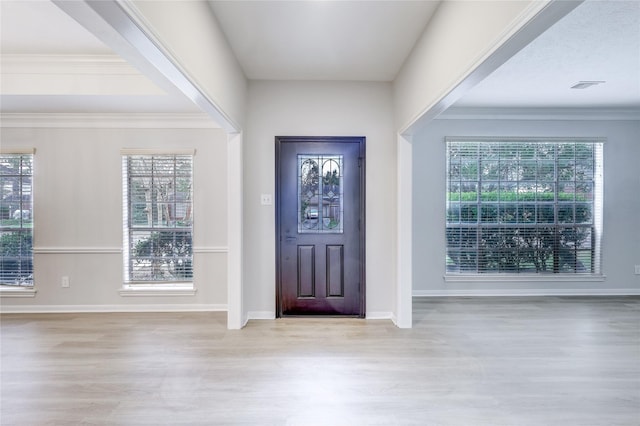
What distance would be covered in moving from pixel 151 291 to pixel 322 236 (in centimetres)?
225

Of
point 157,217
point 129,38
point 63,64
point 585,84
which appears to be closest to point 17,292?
point 157,217

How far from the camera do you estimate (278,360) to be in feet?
8.89

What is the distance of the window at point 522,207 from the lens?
468 centimetres

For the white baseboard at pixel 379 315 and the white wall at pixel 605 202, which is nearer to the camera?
the white baseboard at pixel 379 315

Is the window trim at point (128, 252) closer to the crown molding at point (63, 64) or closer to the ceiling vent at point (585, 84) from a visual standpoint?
the crown molding at point (63, 64)

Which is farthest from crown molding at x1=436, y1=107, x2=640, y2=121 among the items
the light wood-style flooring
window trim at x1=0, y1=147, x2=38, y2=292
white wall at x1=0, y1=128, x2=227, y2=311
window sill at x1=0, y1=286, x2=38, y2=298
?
window sill at x1=0, y1=286, x2=38, y2=298

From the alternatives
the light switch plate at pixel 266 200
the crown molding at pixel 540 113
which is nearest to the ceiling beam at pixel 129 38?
the light switch plate at pixel 266 200

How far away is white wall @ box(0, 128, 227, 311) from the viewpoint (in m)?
3.94

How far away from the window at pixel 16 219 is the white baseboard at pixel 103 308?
0.30 m

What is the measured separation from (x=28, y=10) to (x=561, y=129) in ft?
20.0

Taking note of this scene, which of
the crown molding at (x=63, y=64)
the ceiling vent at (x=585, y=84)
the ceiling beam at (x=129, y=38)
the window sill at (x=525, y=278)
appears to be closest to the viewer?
the ceiling beam at (x=129, y=38)

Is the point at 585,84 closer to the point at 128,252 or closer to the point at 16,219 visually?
the point at 128,252

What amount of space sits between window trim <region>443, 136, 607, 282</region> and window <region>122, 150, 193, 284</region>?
3.59 m

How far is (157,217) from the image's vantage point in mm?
4055
